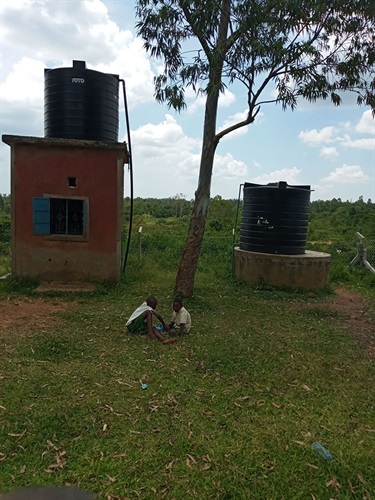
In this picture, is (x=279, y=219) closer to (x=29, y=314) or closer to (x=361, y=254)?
(x=361, y=254)

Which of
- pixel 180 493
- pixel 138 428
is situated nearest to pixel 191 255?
pixel 138 428

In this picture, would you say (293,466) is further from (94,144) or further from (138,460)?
(94,144)

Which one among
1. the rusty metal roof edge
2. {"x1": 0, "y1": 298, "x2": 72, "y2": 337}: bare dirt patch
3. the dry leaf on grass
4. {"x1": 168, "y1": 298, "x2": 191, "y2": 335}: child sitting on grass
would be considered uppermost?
the rusty metal roof edge

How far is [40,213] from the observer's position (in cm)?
828

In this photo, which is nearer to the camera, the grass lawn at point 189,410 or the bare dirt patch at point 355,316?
the grass lawn at point 189,410

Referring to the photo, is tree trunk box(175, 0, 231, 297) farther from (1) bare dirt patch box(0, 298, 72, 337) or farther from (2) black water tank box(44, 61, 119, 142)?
(2) black water tank box(44, 61, 119, 142)

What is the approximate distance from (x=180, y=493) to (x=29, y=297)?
19.2ft

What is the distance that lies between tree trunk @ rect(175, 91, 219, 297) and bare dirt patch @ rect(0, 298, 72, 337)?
217cm

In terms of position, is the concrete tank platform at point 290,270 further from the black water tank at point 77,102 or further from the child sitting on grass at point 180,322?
the black water tank at point 77,102

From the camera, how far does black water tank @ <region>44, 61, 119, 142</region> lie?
843 cm

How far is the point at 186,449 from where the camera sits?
3.04 meters

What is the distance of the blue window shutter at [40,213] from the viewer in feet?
27.1

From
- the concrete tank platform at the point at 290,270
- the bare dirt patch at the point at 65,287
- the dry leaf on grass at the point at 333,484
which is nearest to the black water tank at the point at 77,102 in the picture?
the bare dirt patch at the point at 65,287

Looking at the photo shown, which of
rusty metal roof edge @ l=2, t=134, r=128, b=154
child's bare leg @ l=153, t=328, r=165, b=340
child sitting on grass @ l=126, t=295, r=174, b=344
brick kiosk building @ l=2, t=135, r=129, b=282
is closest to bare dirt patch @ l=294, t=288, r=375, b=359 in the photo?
child's bare leg @ l=153, t=328, r=165, b=340
